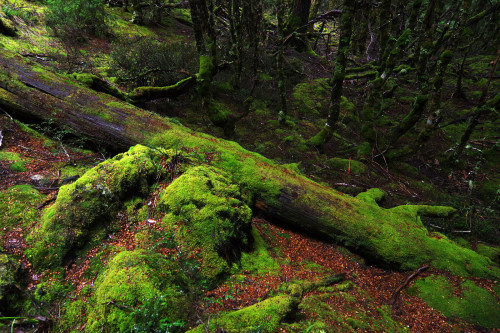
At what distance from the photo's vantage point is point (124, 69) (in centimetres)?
955

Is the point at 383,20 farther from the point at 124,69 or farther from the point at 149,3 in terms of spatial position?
the point at 149,3

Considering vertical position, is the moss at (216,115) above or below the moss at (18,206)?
above

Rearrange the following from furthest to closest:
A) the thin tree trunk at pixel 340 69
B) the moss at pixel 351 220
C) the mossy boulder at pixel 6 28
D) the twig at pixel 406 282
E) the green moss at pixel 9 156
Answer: the mossy boulder at pixel 6 28 < the thin tree trunk at pixel 340 69 < the green moss at pixel 9 156 < the moss at pixel 351 220 < the twig at pixel 406 282

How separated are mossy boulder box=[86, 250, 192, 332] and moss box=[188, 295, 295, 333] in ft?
1.07

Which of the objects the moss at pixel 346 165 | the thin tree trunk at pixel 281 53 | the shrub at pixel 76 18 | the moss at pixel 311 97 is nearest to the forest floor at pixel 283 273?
the moss at pixel 346 165

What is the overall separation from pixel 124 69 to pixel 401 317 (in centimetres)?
1124

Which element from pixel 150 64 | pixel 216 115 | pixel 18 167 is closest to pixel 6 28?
pixel 150 64

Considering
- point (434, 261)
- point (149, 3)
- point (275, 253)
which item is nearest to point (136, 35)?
point (149, 3)

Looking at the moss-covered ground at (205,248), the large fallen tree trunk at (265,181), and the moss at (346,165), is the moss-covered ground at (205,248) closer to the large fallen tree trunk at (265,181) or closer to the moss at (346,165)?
the large fallen tree trunk at (265,181)

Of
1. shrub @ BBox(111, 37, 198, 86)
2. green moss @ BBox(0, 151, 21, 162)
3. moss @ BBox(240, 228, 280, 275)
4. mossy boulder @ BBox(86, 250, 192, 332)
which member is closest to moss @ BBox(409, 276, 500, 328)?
moss @ BBox(240, 228, 280, 275)

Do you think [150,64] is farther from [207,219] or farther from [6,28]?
[207,219]

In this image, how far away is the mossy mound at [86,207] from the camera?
2.75 m

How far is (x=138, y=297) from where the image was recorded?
7.32ft

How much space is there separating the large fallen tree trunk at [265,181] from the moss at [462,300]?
1.02 feet
